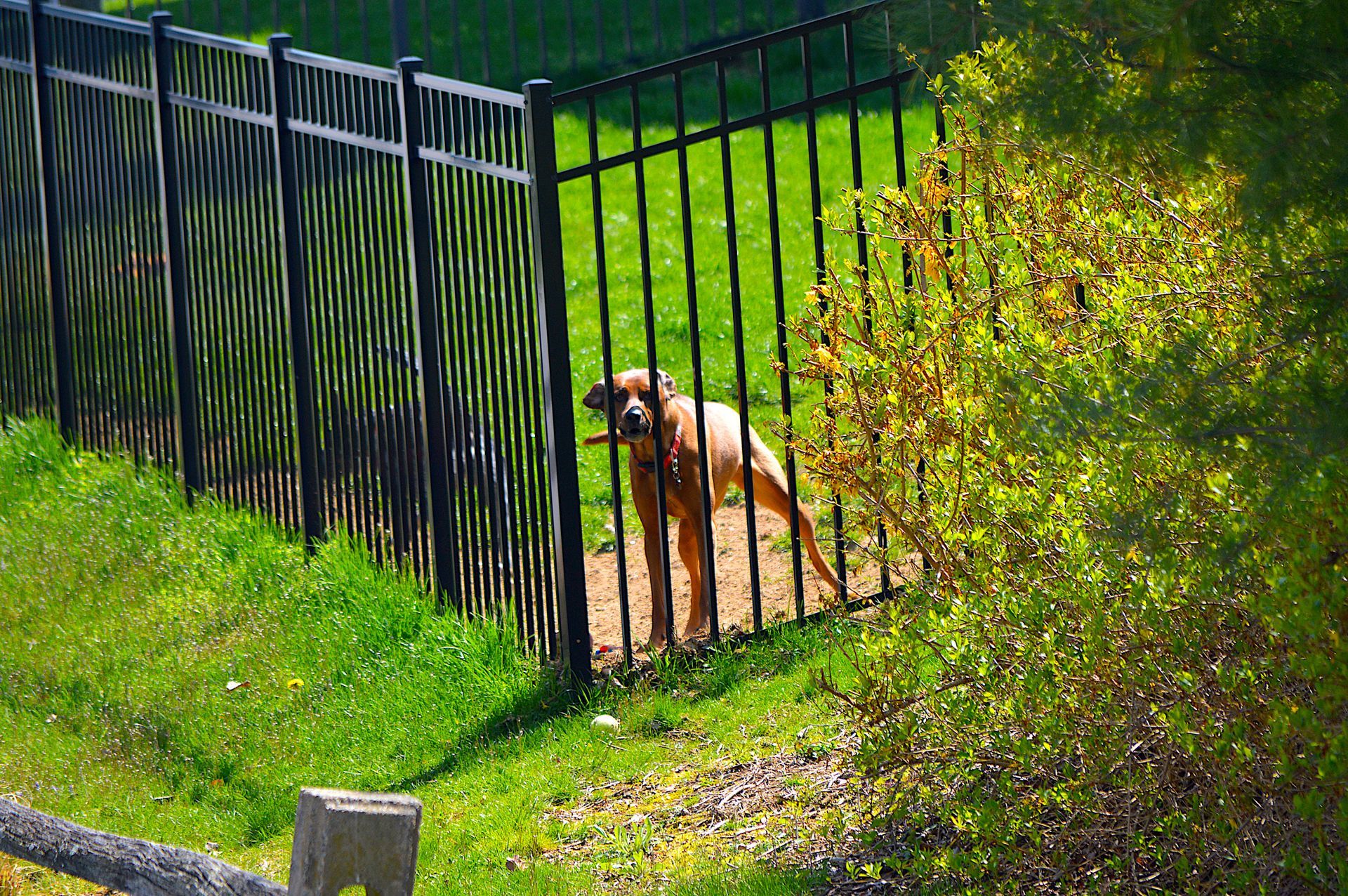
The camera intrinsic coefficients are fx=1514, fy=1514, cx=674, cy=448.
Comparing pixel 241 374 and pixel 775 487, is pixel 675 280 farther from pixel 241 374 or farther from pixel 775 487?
pixel 775 487

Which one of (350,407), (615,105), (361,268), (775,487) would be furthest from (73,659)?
(615,105)

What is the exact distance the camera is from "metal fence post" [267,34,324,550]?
6.77m

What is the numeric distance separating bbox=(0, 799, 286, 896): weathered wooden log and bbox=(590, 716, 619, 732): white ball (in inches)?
70.4

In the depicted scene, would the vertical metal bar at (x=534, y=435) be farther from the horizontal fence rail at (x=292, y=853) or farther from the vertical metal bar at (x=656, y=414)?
the horizontal fence rail at (x=292, y=853)

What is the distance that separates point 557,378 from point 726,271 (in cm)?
517

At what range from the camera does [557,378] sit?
5520 millimetres

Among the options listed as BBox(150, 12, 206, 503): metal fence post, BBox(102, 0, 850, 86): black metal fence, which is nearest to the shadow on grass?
BBox(150, 12, 206, 503): metal fence post

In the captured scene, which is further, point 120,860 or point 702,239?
point 702,239

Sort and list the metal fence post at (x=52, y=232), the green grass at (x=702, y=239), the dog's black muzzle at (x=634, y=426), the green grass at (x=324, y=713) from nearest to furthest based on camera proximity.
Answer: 1. the green grass at (x=324, y=713)
2. the dog's black muzzle at (x=634, y=426)
3. the green grass at (x=702, y=239)
4. the metal fence post at (x=52, y=232)

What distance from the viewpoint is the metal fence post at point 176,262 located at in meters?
7.56

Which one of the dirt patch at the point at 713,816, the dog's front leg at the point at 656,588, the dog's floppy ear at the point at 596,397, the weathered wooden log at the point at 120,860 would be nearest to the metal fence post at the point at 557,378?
the dog's floppy ear at the point at 596,397

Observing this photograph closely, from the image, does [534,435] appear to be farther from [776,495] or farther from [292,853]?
[292,853]

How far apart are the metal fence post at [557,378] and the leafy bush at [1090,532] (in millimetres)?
1278

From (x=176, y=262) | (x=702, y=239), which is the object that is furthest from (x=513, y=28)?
(x=176, y=262)
